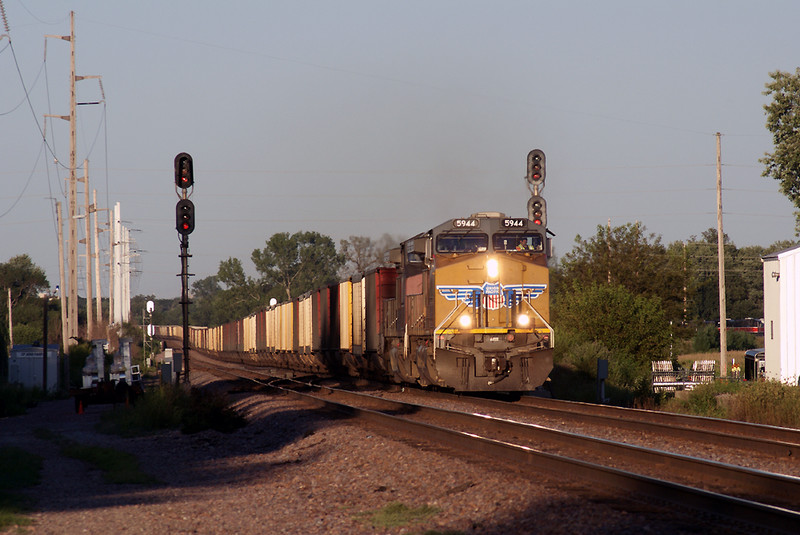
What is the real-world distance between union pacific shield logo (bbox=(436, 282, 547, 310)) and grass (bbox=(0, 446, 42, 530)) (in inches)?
369

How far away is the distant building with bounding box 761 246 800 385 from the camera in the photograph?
2622cm

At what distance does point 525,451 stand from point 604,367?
11.8 m

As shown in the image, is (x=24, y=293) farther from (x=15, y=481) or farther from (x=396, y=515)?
(x=396, y=515)

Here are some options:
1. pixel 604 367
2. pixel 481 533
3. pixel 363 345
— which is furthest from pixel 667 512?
pixel 363 345

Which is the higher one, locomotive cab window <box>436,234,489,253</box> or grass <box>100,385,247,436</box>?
locomotive cab window <box>436,234,489,253</box>

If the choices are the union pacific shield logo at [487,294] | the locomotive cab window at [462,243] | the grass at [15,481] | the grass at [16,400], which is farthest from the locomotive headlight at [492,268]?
the grass at [16,400]

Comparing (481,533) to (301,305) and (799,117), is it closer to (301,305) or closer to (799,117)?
(301,305)

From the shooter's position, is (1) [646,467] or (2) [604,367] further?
(2) [604,367]

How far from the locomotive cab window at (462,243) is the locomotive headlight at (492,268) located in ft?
1.13

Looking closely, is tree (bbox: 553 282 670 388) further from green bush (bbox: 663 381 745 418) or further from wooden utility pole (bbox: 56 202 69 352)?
wooden utility pole (bbox: 56 202 69 352)

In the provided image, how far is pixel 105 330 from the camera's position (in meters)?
59.1

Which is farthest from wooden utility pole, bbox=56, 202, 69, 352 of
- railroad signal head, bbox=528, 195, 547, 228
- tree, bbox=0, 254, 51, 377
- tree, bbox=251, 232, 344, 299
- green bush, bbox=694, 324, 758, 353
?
tree, bbox=251, 232, 344, 299

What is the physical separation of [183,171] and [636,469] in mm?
15362

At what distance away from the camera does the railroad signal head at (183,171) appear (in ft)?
72.4
